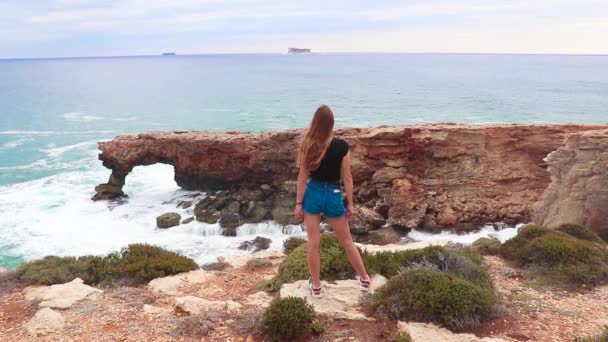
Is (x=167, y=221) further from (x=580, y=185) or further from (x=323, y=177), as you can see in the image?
(x=323, y=177)

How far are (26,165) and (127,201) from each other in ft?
50.6

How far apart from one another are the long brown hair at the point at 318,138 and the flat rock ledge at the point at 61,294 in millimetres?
5361

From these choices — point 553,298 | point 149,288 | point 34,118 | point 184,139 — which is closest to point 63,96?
point 34,118

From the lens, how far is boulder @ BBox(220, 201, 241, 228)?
21500 millimetres

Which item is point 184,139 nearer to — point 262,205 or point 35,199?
point 262,205

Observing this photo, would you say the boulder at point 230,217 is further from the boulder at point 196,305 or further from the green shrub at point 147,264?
the boulder at point 196,305

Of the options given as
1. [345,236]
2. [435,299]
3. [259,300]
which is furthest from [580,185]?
[259,300]

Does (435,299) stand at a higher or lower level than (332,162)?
lower

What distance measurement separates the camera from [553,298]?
293 inches

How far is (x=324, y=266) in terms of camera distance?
7.72m

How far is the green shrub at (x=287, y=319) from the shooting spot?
5.73 metres

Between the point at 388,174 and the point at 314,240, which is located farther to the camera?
the point at 388,174

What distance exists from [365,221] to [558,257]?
11.0 meters

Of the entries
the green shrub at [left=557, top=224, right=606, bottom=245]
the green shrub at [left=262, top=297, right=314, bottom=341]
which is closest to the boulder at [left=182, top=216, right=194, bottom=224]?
the green shrub at [left=557, top=224, right=606, bottom=245]
